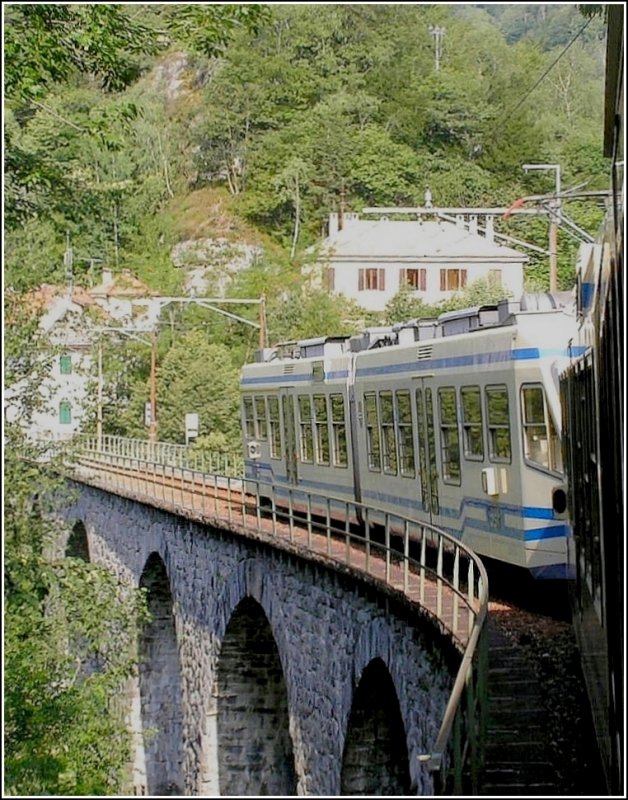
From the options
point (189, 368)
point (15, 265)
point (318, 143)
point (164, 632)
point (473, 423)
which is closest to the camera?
point (473, 423)

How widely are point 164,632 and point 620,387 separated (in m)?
28.9

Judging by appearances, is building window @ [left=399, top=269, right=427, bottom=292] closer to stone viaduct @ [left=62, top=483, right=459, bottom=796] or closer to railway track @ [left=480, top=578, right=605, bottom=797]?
stone viaduct @ [left=62, top=483, right=459, bottom=796]

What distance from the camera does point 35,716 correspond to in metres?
18.3

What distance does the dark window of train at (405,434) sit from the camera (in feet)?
58.1

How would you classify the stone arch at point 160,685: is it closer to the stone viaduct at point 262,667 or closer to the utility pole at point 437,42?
the stone viaduct at point 262,667

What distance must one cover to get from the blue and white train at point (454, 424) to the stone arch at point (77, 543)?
1886cm

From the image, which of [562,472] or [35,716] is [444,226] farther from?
[562,472]

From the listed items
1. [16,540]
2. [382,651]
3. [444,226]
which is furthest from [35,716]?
[444,226]

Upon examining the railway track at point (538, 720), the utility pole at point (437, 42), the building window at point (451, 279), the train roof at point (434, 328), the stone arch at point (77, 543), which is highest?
the utility pole at point (437, 42)

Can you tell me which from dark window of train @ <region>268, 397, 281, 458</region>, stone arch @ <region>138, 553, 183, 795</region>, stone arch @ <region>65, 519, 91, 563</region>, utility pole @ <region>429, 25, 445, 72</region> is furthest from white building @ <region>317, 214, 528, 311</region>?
dark window of train @ <region>268, 397, 281, 458</region>

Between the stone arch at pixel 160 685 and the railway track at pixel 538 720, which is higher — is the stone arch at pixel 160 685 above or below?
below

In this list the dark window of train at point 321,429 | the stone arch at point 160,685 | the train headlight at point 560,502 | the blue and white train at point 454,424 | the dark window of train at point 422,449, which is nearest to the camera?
the train headlight at point 560,502

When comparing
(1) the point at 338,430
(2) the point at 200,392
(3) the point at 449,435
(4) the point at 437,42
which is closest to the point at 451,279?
(2) the point at 200,392

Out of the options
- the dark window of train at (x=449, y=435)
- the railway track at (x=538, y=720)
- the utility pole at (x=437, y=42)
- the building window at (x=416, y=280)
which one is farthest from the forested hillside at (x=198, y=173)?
the railway track at (x=538, y=720)
